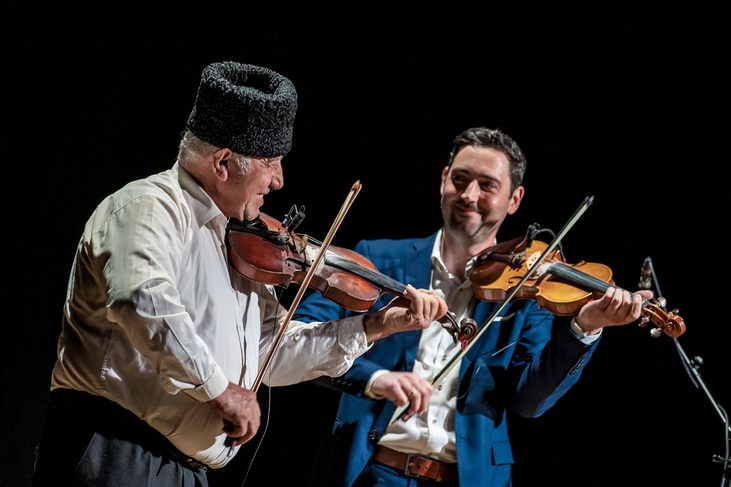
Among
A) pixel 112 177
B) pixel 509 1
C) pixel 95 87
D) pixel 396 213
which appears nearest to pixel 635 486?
pixel 396 213

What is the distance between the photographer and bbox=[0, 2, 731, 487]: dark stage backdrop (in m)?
2.31

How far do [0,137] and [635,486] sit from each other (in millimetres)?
2684

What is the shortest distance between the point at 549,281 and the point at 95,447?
1.45m

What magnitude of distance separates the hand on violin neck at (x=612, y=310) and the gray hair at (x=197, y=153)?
1.16 m

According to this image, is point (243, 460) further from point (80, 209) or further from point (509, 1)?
point (509, 1)

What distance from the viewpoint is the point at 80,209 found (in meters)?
2.33

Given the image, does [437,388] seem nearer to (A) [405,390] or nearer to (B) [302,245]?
(A) [405,390]

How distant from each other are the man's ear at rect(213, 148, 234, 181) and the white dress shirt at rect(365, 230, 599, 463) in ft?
2.52

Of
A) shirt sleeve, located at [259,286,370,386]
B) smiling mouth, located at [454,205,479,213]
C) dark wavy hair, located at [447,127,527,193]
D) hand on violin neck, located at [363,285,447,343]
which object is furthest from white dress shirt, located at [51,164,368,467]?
dark wavy hair, located at [447,127,527,193]

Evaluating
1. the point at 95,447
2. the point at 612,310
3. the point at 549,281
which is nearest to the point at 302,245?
the point at 95,447

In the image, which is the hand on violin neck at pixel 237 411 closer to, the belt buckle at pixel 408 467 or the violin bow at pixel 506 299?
the violin bow at pixel 506 299

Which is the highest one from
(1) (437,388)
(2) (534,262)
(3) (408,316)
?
(2) (534,262)

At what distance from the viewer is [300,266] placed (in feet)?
5.68

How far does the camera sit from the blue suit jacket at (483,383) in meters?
1.99
